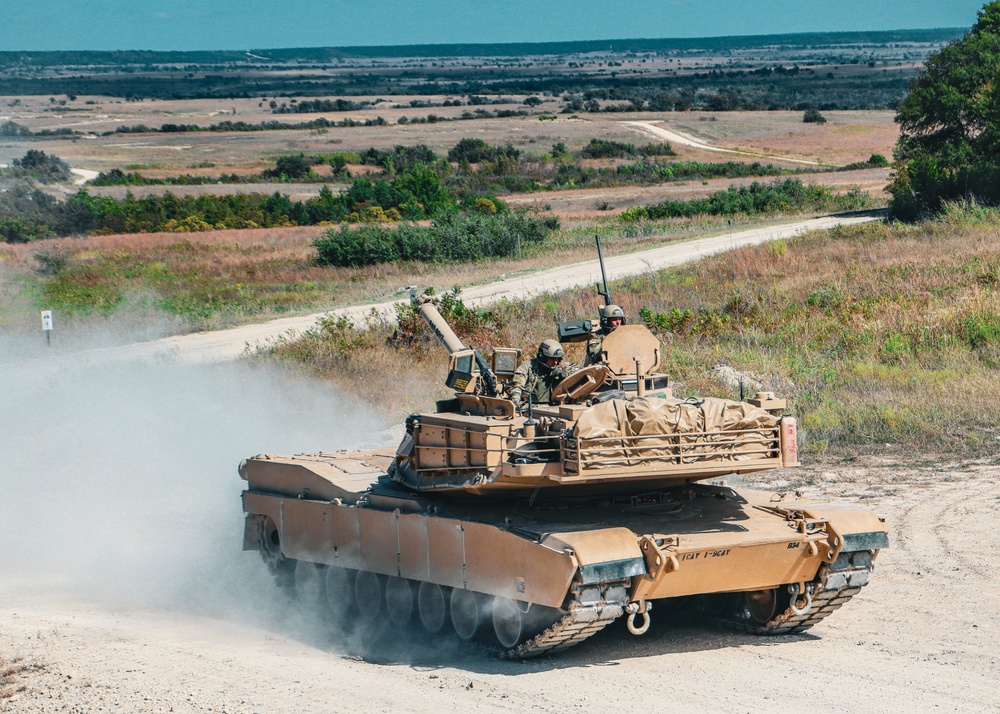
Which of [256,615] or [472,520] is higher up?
[472,520]

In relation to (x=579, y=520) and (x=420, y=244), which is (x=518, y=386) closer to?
(x=579, y=520)

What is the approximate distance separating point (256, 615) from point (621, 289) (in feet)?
67.7

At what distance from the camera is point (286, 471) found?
14195 millimetres

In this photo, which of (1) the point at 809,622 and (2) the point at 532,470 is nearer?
(2) the point at 532,470

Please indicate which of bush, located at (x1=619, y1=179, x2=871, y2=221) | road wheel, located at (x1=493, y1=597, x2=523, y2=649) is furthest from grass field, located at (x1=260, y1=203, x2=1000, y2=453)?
bush, located at (x1=619, y1=179, x2=871, y2=221)

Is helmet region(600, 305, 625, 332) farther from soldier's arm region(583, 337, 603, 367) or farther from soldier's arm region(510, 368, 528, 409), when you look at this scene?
soldier's arm region(510, 368, 528, 409)

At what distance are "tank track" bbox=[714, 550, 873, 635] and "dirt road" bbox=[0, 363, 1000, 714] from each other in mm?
209

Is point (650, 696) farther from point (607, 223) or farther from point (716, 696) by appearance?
point (607, 223)

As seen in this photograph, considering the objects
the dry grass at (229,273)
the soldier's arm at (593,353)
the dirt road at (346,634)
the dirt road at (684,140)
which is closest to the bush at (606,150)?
the dirt road at (684,140)

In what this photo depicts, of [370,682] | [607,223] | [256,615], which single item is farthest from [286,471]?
[607,223]

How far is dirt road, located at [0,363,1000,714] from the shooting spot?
1023 centimetres

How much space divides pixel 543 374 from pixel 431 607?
2.42 meters

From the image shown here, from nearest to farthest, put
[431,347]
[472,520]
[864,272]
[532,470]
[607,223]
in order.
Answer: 1. [532,470]
2. [472,520]
3. [431,347]
4. [864,272]
5. [607,223]

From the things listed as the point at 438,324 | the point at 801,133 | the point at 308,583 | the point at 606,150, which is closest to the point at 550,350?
the point at 438,324
